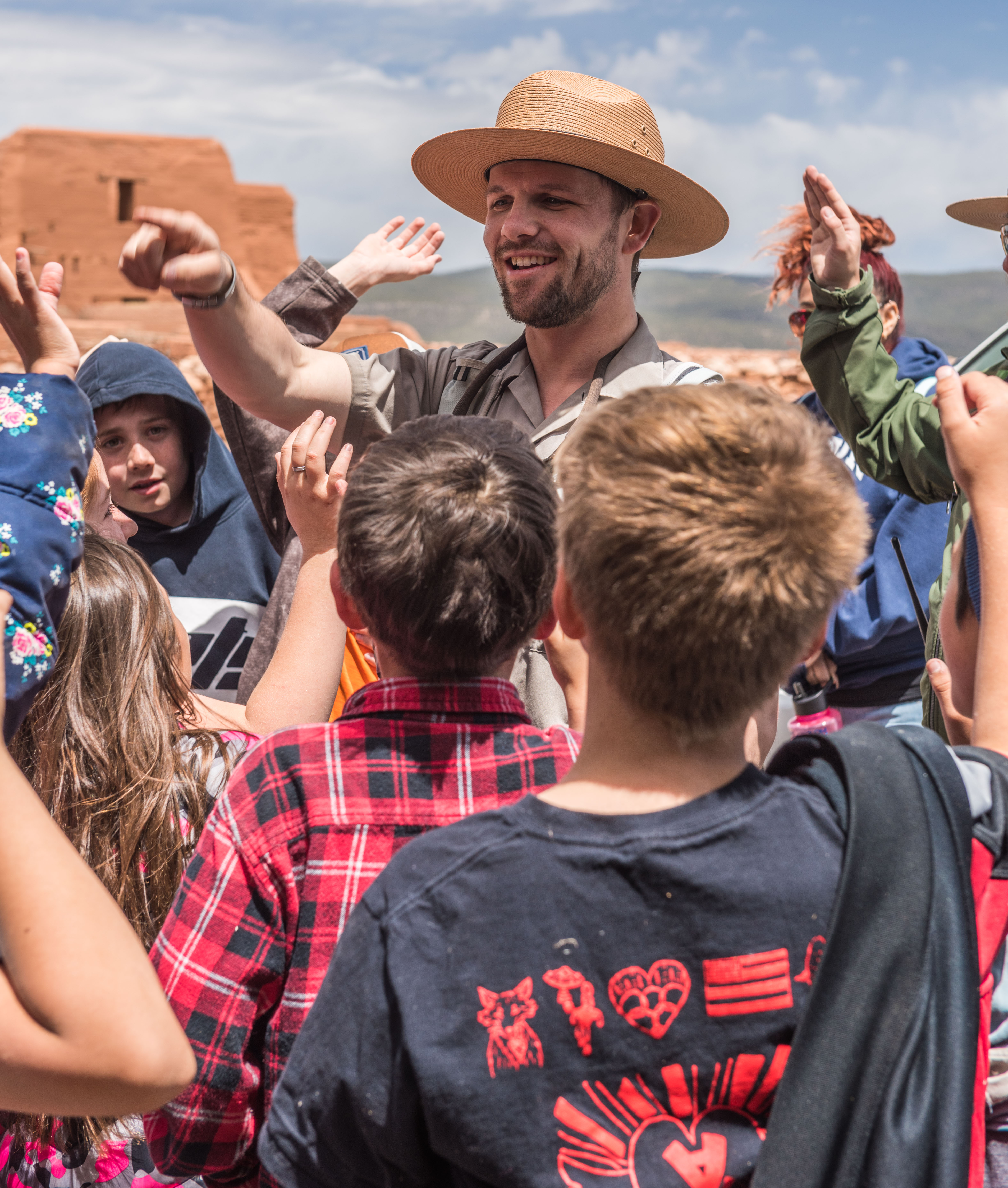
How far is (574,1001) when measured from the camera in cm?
105

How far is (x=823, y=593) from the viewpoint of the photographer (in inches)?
44.2

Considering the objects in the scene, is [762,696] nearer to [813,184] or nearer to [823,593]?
[823,593]

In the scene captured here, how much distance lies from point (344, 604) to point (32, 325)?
22.4 inches

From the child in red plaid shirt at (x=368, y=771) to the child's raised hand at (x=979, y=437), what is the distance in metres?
0.52

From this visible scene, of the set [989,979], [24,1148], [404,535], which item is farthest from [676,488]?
[24,1148]

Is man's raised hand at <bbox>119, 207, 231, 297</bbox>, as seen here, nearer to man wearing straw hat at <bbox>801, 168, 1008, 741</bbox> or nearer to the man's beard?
the man's beard

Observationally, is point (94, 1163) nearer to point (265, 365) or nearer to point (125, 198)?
point (265, 365)

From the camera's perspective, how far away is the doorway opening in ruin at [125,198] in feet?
127

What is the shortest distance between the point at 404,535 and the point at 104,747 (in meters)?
0.81

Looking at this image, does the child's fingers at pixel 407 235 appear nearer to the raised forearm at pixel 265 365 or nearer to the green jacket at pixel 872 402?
the raised forearm at pixel 265 365

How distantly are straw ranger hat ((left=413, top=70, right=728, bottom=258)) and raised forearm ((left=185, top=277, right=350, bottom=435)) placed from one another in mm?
716

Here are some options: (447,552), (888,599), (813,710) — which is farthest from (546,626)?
(813,710)

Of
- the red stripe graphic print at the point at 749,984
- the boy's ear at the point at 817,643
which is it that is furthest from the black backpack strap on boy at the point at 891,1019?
the boy's ear at the point at 817,643

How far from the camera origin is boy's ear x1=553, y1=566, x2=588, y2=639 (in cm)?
119
